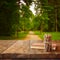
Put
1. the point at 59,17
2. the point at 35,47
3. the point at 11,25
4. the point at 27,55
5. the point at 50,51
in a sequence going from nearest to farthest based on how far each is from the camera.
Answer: the point at 27,55 < the point at 50,51 < the point at 35,47 < the point at 11,25 < the point at 59,17

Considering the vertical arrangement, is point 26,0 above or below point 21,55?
above

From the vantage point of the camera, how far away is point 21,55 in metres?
1.72

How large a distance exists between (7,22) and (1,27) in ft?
1.90

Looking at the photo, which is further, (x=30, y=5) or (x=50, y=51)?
(x=30, y=5)

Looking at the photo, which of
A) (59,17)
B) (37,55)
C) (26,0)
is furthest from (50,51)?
(59,17)

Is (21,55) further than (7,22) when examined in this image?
No

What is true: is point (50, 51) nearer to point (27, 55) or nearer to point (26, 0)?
point (27, 55)

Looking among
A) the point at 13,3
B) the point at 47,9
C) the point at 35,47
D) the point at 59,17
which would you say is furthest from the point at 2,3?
the point at 35,47

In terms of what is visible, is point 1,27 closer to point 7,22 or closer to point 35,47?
point 7,22

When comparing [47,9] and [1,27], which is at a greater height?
[47,9]

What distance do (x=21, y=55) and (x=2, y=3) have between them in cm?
1394

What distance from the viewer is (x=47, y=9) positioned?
61.2 feet

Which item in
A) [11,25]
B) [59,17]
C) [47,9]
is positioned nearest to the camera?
[11,25]

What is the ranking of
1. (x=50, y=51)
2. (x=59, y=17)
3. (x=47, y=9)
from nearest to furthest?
1. (x=50, y=51)
2. (x=47, y=9)
3. (x=59, y=17)
